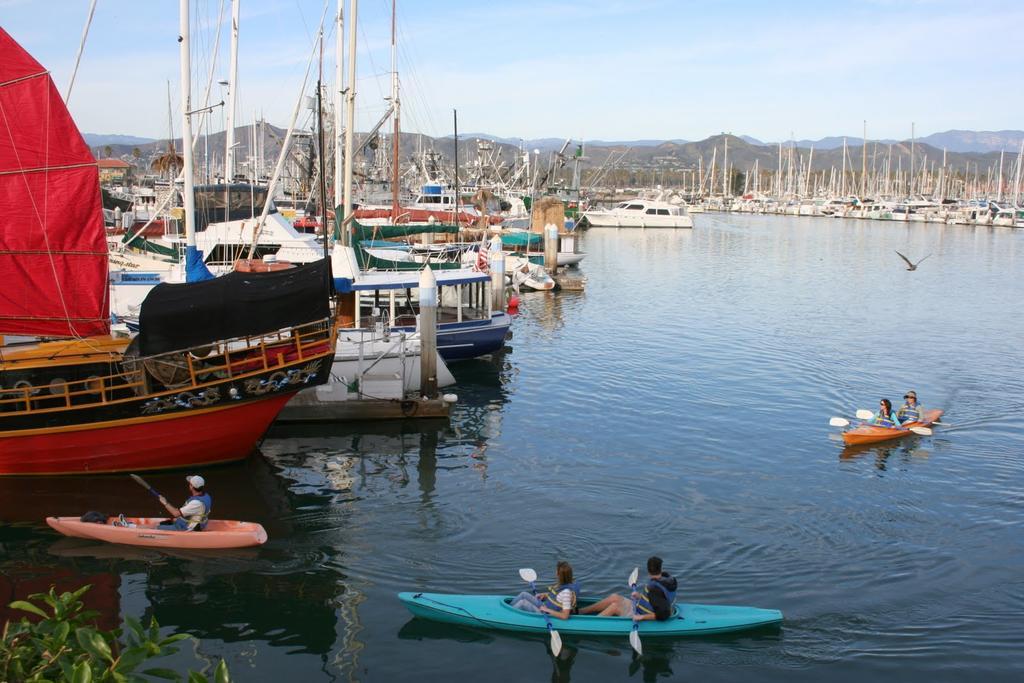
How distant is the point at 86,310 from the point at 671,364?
922 inches

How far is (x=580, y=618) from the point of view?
1496cm

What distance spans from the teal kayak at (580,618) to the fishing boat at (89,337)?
9343 mm

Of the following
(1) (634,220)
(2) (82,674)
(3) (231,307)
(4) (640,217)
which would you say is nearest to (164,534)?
(3) (231,307)

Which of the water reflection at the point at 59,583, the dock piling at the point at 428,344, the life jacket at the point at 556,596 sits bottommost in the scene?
the water reflection at the point at 59,583

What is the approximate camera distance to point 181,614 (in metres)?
15.9

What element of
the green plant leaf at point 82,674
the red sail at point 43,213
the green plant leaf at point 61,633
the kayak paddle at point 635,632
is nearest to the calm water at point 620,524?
the kayak paddle at point 635,632

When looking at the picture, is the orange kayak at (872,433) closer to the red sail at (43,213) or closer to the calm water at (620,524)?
the calm water at (620,524)

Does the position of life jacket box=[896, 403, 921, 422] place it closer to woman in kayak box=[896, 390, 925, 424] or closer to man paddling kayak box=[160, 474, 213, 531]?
woman in kayak box=[896, 390, 925, 424]

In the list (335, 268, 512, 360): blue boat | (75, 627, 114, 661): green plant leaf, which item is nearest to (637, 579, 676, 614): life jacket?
(75, 627, 114, 661): green plant leaf

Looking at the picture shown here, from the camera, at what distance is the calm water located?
1491 cm

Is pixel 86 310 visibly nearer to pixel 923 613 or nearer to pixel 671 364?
pixel 923 613

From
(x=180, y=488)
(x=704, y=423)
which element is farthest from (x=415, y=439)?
(x=704, y=423)

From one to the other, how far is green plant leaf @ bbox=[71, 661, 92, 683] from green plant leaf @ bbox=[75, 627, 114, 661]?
466 mm

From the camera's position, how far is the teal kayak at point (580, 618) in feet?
48.9
